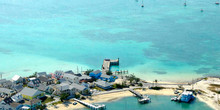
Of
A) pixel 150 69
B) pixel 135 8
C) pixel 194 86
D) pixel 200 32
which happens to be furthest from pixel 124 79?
pixel 135 8

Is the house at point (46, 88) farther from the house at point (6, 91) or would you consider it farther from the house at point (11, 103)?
the house at point (11, 103)

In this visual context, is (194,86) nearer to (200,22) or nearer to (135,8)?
(200,22)

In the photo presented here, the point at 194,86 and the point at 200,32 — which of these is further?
the point at 200,32

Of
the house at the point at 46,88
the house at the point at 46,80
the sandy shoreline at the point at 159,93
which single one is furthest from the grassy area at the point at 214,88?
the house at the point at 46,80

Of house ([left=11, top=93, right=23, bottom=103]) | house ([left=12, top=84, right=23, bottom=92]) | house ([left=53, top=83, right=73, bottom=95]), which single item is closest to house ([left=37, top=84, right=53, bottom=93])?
house ([left=53, top=83, right=73, bottom=95])

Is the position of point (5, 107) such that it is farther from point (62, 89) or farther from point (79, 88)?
point (79, 88)

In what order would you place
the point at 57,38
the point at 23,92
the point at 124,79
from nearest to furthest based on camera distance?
the point at 23,92, the point at 124,79, the point at 57,38

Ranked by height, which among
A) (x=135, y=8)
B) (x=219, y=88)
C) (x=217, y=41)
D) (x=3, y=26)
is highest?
(x=135, y=8)
